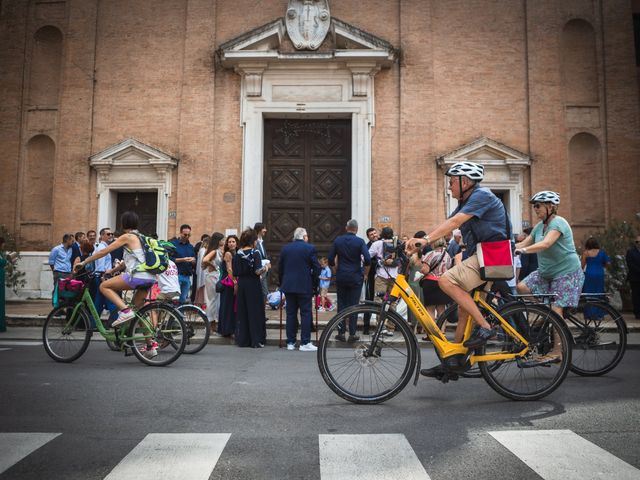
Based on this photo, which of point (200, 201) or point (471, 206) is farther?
point (200, 201)

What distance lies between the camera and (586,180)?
Result: 17.3m

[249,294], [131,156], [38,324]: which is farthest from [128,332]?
[131,156]

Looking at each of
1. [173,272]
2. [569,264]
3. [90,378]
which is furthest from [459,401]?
[173,272]

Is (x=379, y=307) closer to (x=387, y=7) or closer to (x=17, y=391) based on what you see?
(x=17, y=391)

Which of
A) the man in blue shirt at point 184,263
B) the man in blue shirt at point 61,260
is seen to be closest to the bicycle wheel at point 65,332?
the man in blue shirt at point 184,263

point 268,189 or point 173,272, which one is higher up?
point 268,189

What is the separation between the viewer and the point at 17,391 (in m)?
5.57

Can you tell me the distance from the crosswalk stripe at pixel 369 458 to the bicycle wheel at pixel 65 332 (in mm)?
4780

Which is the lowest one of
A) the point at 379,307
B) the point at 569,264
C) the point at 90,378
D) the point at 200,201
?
the point at 90,378

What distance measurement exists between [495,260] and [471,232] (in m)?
0.37

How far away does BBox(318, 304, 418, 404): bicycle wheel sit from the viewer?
5.04m

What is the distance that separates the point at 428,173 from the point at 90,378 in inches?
→ 488

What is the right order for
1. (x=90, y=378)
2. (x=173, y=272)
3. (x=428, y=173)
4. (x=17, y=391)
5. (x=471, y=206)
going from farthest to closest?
1. (x=428, y=173)
2. (x=173, y=272)
3. (x=90, y=378)
4. (x=17, y=391)
5. (x=471, y=206)

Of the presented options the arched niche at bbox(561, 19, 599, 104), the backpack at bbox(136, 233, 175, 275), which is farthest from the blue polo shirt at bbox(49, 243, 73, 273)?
the arched niche at bbox(561, 19, 599, 104)
